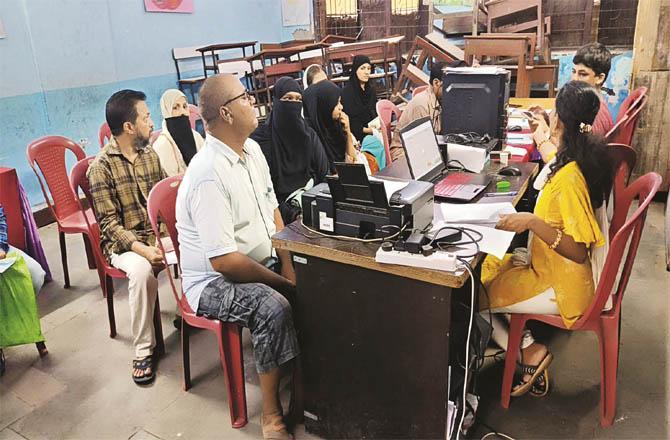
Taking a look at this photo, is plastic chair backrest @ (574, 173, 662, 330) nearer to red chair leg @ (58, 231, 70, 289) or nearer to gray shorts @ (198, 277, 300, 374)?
gray shorts @ (198, 277, 300, 374)

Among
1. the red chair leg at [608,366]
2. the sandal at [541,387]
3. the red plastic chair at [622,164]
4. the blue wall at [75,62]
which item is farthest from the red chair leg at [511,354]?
the blue wall at [75,62]

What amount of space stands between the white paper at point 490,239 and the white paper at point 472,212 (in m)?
0.05

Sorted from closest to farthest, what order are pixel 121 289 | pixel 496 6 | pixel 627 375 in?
1. pixel 627 375
2. pixel 121 289
3. pixel 496 6

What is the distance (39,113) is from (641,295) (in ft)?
15.9

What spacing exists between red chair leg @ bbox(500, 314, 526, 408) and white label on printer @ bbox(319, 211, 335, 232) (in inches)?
31.7

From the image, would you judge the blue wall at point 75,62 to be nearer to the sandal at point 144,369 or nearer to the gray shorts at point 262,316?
the sandal at point 144,369

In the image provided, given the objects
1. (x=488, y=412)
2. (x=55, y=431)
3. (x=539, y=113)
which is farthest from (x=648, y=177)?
(x=55, y=431)

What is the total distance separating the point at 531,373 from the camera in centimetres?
212

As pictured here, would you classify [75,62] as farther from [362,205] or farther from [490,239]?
[490,239]

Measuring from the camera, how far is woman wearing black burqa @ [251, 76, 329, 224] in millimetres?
3023

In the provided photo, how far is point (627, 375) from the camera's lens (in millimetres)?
2273

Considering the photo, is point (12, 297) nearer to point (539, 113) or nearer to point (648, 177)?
point (648, 177)

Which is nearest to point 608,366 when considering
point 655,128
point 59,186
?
point 655,128

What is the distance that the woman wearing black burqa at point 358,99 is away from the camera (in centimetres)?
477
